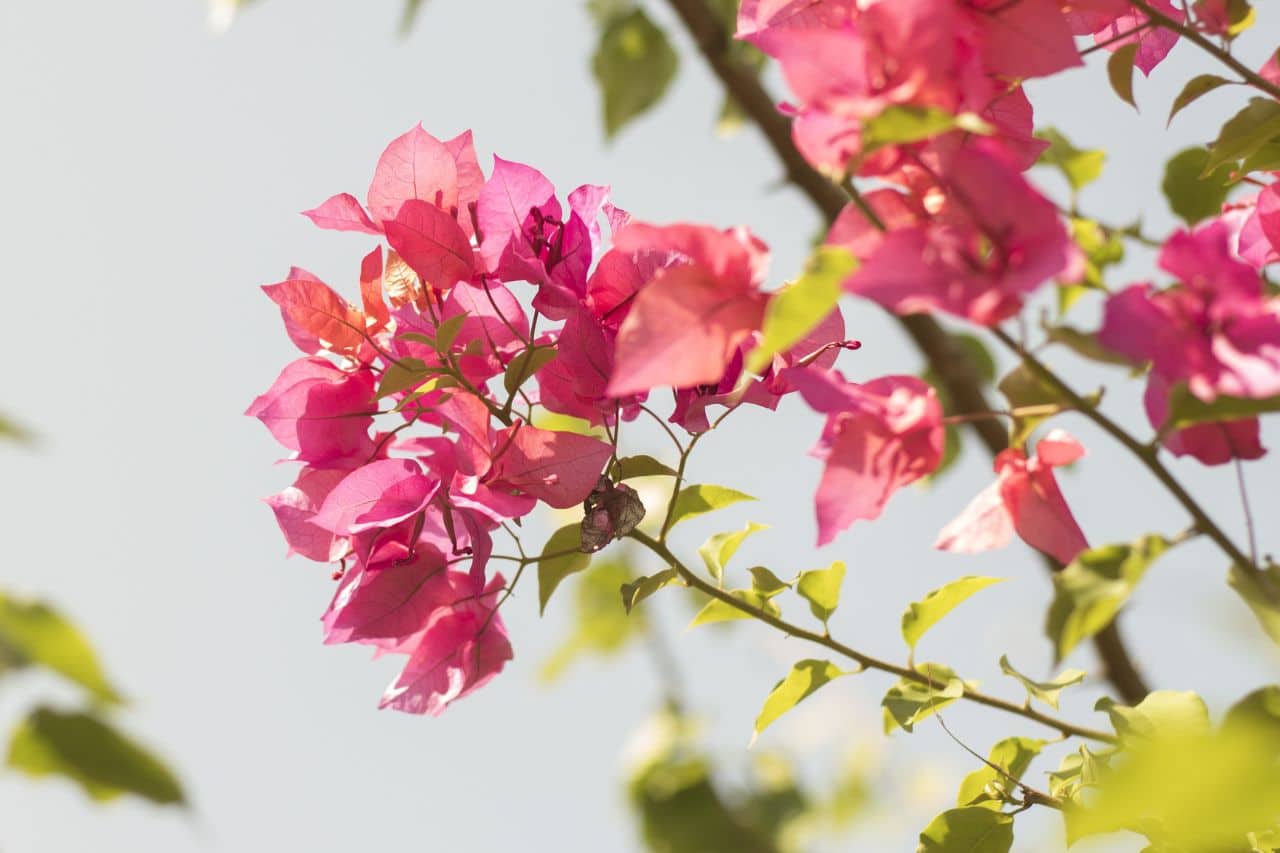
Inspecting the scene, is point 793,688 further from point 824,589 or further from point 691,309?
point 691,309

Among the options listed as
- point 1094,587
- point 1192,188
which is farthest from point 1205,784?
point 1192,188

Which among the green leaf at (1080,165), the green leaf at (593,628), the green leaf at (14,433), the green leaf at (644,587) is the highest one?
the green leaf at (14,433)

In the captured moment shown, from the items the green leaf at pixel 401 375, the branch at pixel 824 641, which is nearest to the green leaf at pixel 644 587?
the branch at pixel 824 641

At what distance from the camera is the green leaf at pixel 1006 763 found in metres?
0.49

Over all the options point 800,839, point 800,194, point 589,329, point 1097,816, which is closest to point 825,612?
point 589,329

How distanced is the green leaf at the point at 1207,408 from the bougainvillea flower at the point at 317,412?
305mm

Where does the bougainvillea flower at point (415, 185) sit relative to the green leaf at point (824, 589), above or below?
above

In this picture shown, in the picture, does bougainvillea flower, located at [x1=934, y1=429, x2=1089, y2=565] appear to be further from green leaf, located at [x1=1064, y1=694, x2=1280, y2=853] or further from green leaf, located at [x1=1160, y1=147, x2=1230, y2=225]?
green leaf, located at [x1=1160, y1=147, x2=1230, y2=225]

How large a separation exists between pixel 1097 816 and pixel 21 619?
0.23 metres

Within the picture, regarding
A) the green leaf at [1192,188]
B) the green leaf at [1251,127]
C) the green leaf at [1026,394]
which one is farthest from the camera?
the green leaf at [1192,188]

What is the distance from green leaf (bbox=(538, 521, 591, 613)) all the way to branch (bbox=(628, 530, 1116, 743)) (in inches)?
1.0

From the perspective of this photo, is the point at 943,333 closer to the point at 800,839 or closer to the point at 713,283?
A: the point at 713,283

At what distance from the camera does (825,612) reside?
491mm

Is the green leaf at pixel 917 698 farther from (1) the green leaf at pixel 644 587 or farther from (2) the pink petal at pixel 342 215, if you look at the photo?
(2) the pink petal at pixel 342 215
